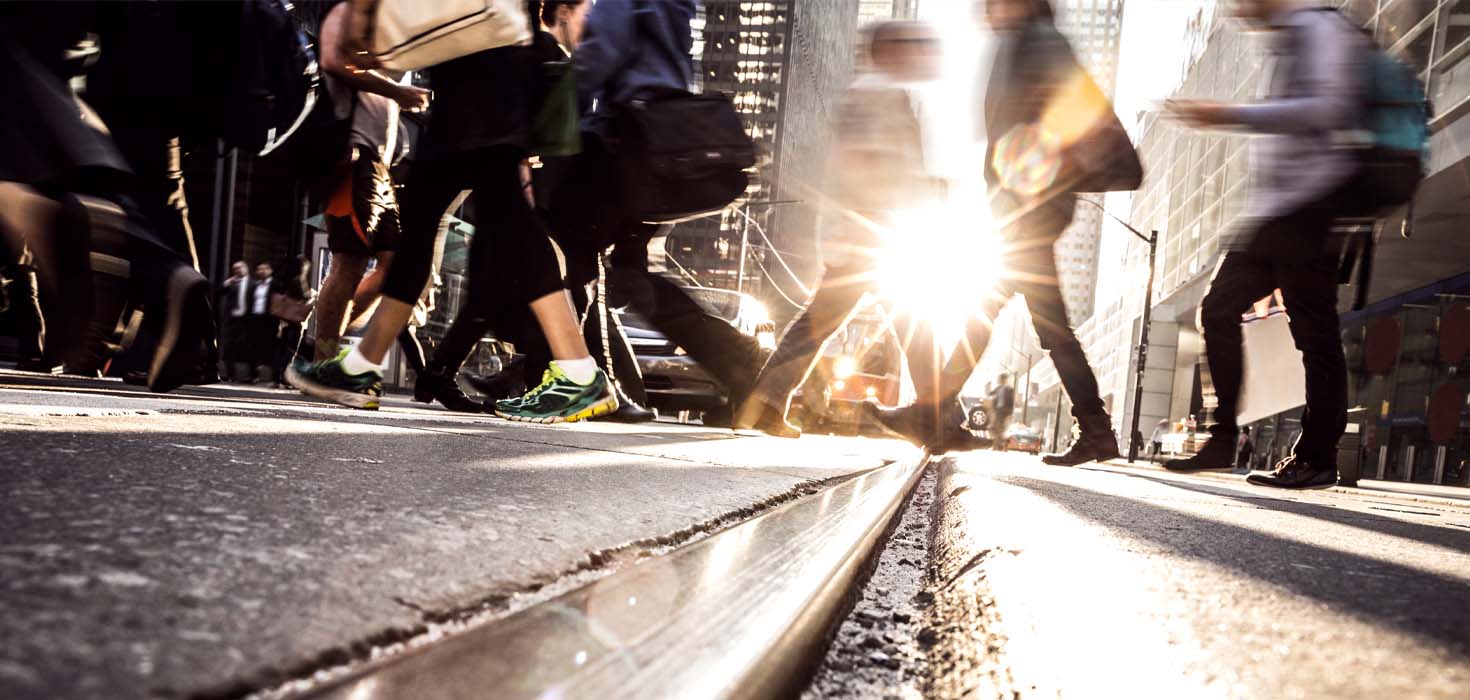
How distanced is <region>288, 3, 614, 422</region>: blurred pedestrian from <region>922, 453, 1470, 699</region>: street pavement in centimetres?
195

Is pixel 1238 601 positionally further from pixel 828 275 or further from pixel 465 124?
pixel 828 275

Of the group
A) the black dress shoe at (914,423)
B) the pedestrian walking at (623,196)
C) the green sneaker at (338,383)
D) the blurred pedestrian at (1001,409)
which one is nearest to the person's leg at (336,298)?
the green sneaker at (338,383)

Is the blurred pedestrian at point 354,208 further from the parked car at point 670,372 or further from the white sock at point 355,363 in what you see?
the parked car at point 670,372

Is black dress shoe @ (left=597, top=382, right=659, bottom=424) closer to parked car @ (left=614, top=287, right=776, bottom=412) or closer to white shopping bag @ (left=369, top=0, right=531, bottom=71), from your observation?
white shopping bag @ (left=369, top=0, right=531, bottom=71)

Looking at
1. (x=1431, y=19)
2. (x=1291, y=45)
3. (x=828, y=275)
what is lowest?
(x=828, y=275)

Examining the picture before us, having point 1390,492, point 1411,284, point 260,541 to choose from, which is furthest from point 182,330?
point 1411,284

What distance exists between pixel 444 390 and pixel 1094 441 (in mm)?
3374

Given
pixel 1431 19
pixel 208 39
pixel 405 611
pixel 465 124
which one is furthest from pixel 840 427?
pixel 1431 19

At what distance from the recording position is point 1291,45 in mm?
3639

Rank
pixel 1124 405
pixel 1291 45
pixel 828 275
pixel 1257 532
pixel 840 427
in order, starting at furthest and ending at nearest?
pixel 1124 405 → pixel 840 427 → pixel 828 275 → pixel 1291 45 → pixel 1257 532

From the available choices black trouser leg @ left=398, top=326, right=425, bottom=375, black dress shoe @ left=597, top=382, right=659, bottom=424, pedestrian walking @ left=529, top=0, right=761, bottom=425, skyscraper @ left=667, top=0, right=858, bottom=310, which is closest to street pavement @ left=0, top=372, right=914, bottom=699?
pedestrian walking @ left=529, top=0, right=761, bottom=425

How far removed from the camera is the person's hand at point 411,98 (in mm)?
3914

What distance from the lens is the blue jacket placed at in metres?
3.58

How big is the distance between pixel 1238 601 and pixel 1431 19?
66.3ft
